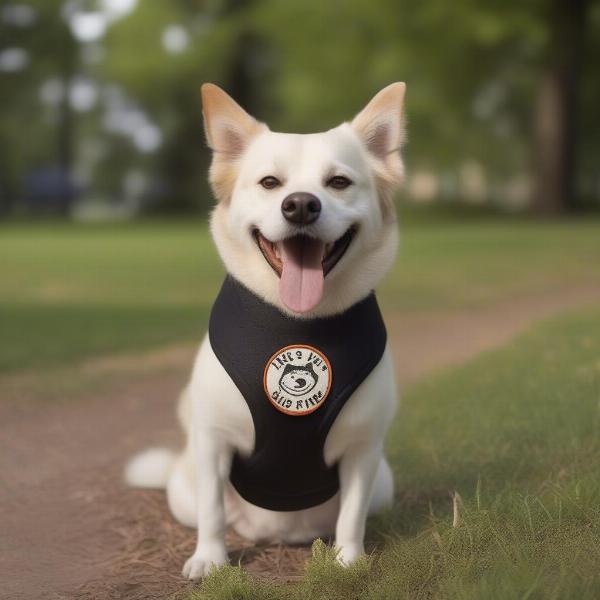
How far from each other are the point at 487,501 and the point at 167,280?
10.8 meters

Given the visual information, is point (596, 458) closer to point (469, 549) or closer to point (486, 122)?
point (469, 549)

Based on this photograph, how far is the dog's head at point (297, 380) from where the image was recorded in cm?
327

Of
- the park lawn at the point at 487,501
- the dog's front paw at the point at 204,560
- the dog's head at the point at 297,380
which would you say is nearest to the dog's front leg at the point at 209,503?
the dog's front paw at the point at 204,560

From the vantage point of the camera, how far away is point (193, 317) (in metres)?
10.4

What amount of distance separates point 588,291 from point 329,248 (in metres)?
9.86

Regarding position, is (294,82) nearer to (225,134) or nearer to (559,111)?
(559,111)

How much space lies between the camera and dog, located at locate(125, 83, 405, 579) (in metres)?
3.26

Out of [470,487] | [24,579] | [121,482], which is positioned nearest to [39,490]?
[121,482]

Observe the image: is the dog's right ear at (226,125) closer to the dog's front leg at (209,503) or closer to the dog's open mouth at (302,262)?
the dog's open mouth at (302,262)

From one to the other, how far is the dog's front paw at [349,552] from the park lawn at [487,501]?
11 cm

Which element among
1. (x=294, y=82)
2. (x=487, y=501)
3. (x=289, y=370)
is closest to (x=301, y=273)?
(x=289, y=370)

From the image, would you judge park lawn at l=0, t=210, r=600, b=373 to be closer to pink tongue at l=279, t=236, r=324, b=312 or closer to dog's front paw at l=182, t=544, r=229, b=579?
dog's front paw at l=182, t=544, r=229, b=579

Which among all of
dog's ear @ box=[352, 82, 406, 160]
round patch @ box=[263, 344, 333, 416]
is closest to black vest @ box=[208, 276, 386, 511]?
round patch @ box=[263, 344, 333, 416]

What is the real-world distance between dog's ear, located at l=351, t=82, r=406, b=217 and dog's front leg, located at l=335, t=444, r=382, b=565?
99 cm
